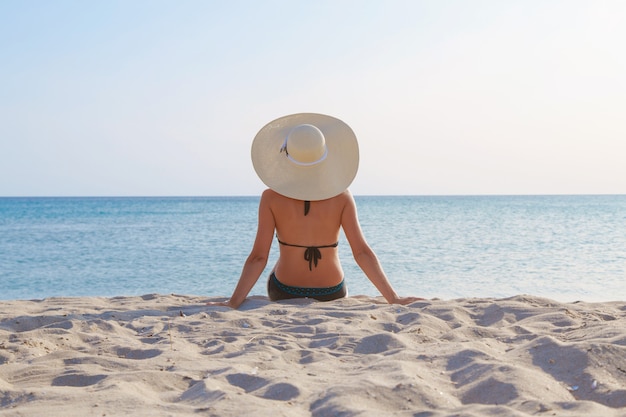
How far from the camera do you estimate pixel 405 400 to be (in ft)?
7.93

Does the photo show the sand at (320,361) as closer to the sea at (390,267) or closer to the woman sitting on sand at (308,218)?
the woman sitting on sand at (308,218)

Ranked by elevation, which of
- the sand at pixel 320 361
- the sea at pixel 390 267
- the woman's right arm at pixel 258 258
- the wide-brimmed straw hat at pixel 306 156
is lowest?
the sea at pixel 390 267

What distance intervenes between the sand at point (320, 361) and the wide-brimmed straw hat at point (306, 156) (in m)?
0.88

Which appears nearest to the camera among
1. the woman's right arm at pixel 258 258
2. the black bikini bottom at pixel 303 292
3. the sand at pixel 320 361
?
the sand at pixel 320 361

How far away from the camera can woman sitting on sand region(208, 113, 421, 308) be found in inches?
183

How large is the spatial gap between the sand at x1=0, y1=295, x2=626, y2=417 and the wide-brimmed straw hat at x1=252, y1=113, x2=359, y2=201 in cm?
88

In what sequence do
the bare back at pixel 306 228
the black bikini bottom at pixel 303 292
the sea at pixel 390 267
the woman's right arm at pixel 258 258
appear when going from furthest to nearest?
the sea at pixel 390 267 < the black bikini bottom at pixel 303 292 < the bare back at pixel 306 228 < the woman's right arm at pixel 258 258

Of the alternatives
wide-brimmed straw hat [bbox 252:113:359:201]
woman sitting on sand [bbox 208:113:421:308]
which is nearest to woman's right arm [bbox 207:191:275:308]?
woman sitting on sand [bbox 208:113:421:308]

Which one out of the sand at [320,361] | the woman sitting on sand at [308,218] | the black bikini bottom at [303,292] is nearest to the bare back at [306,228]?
the woman sitting on sand at [308,218]

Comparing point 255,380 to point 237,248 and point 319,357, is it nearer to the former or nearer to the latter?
point 319,357

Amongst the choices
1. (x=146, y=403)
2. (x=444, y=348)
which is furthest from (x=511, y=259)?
(x=146, y=403)

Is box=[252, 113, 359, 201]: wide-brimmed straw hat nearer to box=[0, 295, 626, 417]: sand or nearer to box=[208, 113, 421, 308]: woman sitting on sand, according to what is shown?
box=[208, 113, 421, 308]: woman sitting on sand

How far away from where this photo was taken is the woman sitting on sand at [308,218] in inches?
183

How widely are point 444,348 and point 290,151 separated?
204cm
